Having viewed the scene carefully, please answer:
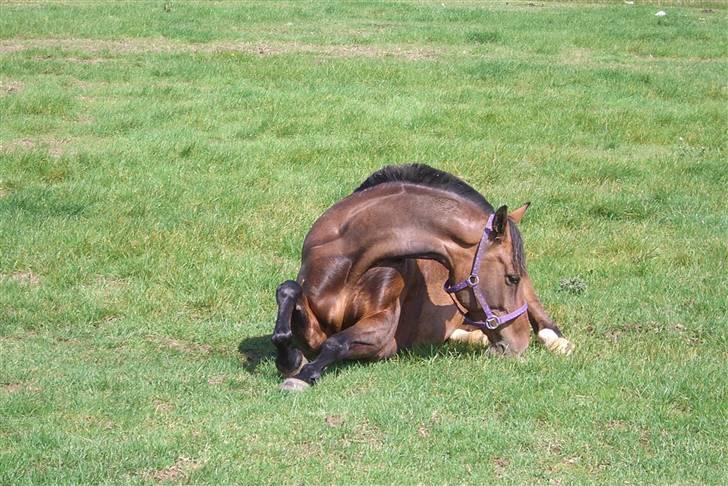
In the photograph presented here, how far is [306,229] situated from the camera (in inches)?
406

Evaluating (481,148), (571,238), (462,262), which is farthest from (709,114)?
(462,262)

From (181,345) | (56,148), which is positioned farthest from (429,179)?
(56,148)

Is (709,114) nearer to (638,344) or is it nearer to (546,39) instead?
(546,39)

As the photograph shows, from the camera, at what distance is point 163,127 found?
13.8 metres

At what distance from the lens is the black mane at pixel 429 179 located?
7109mm

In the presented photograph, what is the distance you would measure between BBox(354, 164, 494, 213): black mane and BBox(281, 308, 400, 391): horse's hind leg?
2.72 feet

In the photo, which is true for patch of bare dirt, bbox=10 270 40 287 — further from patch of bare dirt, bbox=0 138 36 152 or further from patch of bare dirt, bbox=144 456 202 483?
patch of bare dirt, bbox=0 138 36 152

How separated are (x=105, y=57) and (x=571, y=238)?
10.1 meters

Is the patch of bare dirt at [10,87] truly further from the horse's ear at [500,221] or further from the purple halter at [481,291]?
the horse's ear at [500,221]

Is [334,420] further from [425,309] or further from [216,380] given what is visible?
[425,309]

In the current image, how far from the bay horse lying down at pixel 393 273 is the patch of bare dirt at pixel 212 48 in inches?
460

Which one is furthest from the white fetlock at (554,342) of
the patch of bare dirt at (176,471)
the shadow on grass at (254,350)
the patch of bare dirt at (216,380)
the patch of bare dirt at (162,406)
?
the patch of bare dirt at (176,471)

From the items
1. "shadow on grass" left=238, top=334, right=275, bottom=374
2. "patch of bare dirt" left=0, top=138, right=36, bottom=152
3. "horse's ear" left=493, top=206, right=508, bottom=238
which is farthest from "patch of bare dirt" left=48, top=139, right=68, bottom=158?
"horse's ear" left=493, top=206, right=508, bottom=238

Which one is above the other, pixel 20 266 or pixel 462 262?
pixel 462 262
